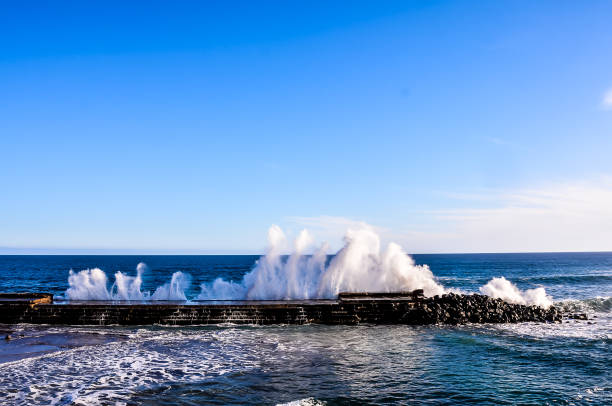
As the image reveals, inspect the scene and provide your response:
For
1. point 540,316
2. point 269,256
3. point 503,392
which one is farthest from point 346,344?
point 269,256

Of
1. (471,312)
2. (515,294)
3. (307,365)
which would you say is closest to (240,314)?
(307,365)

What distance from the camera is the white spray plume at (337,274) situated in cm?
3494

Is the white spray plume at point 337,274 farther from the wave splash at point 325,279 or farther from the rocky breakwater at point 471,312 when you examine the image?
the rocky breakwater at point 471,312

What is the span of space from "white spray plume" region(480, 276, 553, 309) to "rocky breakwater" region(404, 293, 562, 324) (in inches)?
206

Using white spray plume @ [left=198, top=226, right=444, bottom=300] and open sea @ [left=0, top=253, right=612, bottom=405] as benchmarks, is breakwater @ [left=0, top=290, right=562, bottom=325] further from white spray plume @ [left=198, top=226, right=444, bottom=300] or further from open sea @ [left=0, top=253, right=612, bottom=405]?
white spray plume @ [left=198, top=226, right=444, bottom=300]

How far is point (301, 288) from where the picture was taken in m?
35.0

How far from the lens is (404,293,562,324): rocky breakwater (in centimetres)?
2575

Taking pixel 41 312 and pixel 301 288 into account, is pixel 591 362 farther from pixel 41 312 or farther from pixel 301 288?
pixel 41 312

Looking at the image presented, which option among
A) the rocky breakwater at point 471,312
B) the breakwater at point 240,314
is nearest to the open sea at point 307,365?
the breakwater at point 240,314

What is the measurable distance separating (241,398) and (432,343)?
10.9m

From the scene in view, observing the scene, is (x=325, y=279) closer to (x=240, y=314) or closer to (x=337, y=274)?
(x=337, y=274)

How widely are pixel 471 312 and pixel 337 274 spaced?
11672 mm

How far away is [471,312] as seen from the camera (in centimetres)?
2659

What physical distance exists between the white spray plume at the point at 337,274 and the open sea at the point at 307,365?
10.3m
